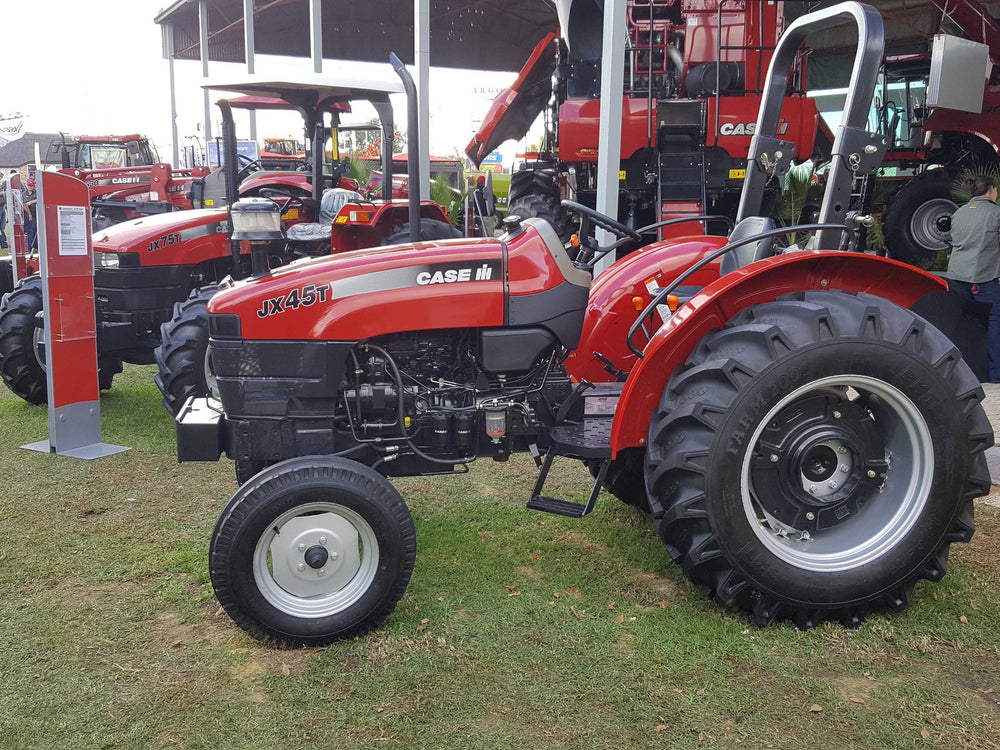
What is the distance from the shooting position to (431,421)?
3.19 m

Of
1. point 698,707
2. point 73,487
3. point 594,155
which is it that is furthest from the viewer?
point 594,155

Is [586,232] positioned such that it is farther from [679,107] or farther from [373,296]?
[679,107]

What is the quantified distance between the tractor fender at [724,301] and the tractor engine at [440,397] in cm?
38

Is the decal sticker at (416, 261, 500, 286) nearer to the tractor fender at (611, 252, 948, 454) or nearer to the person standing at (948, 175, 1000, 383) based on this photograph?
the tractor fender at (611, 252, 948, 454)

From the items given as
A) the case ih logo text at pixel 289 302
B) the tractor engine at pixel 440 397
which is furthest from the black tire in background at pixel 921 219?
the case ih logo text at pixel 289 302

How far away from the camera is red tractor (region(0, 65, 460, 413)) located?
20.2 feet

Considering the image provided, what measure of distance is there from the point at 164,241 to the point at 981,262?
5.92 meters

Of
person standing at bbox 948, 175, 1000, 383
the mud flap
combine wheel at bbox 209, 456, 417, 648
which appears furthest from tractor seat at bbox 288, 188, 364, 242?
person standing at bbox 948, 175, 1000, 383

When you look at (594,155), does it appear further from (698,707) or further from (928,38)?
(698,707)

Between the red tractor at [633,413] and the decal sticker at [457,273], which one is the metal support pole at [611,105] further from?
the decal sticker at [457,273]

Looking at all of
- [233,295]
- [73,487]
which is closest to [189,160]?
[73,487]

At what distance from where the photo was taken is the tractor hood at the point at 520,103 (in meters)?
11.0

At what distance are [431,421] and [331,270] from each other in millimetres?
636

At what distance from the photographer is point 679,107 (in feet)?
29.3
